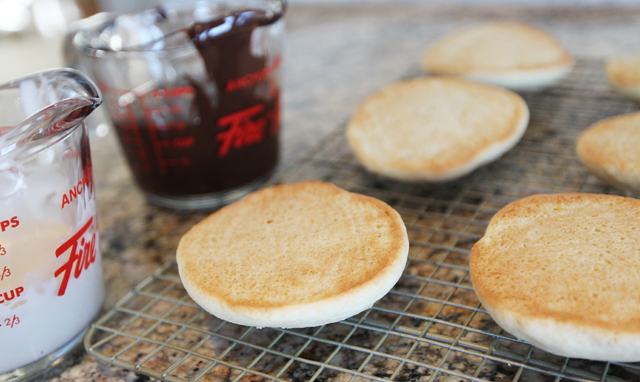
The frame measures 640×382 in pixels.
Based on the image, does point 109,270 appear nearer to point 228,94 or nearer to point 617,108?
point 228,94

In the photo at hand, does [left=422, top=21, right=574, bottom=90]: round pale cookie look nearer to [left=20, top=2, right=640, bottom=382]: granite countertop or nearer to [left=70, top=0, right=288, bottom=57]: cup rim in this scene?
[left=20, top=2, right=640, bottom=382]: granite countertop

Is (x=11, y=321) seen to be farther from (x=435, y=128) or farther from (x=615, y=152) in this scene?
(x=615, y=152)

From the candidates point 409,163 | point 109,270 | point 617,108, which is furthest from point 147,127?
point 617,108

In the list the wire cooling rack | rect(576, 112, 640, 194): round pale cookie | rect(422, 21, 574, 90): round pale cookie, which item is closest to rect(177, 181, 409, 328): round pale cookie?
the wire cooling rack

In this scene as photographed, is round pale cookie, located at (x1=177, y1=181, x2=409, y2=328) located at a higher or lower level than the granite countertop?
higher

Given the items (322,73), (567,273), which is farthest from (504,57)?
(567,273)

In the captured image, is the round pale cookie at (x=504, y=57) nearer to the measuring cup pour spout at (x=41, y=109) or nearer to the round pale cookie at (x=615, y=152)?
the round pale cookie at (x=615, y=152)
